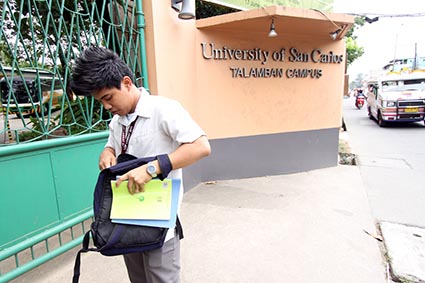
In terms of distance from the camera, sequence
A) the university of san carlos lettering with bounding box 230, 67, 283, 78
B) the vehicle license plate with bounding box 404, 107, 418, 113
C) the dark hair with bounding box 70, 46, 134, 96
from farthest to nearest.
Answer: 1. the vehicle license plate with bounding box 404, 107, 418, 113
2. the university of san carlos lettering with bounding box 230, 67, 283, 78
3. the dark hair with bounding box 70, 46, 134, 96

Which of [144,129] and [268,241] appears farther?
[268,241]

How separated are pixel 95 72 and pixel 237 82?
3.39 meters

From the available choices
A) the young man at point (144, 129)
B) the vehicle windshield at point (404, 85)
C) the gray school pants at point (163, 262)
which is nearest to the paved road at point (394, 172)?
the vehicle windshield at point (404, 85)

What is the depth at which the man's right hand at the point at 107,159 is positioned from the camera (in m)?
1.39

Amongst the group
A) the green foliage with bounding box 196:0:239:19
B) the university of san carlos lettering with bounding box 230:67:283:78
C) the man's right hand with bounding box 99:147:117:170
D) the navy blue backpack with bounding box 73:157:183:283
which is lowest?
the navy blue backpack with bounding box 73:157:183:283

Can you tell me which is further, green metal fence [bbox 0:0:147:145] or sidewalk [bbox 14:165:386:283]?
sidewalk [bbox 14:165:386:283]

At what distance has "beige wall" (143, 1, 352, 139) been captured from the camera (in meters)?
3.42

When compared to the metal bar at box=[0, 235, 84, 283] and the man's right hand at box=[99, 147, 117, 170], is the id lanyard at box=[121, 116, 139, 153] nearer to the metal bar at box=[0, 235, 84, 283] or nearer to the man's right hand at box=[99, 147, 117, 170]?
the man's right hand at box=[99, 147, 117, 170]

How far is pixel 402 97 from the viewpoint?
1012 centimetres

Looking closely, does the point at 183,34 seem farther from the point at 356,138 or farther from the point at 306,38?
the point at 356,138

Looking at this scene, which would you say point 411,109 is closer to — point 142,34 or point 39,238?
point 142,34

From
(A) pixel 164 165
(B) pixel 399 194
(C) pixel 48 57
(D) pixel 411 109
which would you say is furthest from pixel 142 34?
(D) pixel 411 109

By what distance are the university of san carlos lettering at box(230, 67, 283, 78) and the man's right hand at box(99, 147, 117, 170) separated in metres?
3.13

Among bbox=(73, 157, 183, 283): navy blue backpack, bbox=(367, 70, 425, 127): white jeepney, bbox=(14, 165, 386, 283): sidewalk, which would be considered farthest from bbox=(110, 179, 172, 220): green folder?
bbox=(367, 70, 425, 127): white jeepney
